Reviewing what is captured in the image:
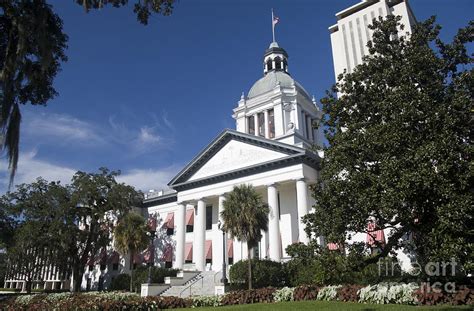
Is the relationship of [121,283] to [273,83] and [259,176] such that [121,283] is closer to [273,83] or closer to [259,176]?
[259,176]

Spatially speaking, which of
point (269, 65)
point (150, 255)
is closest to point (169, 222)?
point (150, 255)

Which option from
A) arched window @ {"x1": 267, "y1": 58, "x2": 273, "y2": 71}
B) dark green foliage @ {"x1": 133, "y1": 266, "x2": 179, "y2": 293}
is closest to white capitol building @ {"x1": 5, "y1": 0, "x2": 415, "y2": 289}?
Result: dark green foliage @ {"x1": 133, "y1": 266, "x2": 179, "y2": 293}

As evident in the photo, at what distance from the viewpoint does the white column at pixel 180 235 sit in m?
37.8

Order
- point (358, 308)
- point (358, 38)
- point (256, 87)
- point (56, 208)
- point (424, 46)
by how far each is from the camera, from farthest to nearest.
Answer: point (256, 87), point (358, 38), point (56, 208), point (424, 46), point (358, 308)

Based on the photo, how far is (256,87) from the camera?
177 feet

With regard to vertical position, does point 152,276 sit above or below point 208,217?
below

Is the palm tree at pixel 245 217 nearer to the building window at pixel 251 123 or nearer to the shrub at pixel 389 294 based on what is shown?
the shrub at pixel 389 294

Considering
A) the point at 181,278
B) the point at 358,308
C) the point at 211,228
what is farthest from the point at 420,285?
the point at 211,228

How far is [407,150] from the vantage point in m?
13.2

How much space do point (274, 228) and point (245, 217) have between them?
7.22 m

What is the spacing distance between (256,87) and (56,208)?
30.3 m

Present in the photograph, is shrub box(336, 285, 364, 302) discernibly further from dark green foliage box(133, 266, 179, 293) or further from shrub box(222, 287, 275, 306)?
dark green foliage box(133, 266, 179, 293)

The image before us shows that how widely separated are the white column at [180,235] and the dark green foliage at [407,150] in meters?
23.6

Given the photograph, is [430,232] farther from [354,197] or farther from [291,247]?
[291,247]
